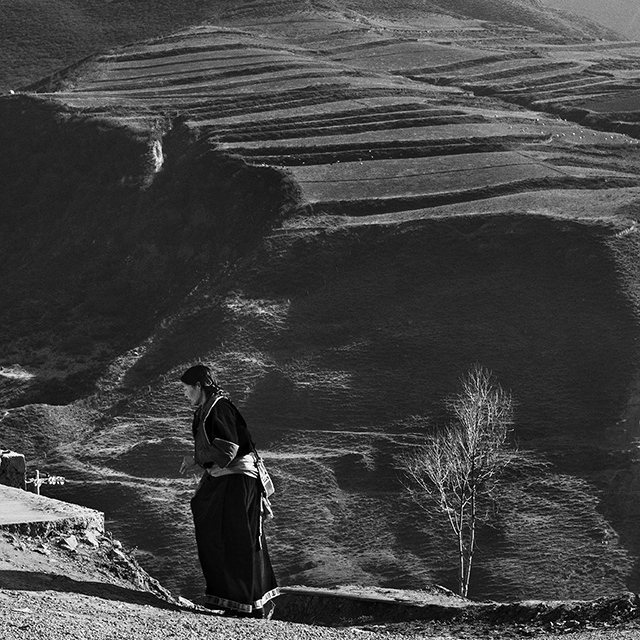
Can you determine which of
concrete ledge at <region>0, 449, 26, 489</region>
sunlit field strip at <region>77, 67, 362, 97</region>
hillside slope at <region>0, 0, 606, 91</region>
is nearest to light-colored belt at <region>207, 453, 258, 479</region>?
concrete ledge at <region>0, 449, 26, 489</region>

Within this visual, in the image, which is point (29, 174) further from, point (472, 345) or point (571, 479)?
point (571, 479)

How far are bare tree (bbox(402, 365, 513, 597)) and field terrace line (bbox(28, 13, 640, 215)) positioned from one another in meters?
10.4

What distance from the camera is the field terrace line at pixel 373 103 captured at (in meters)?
36.7

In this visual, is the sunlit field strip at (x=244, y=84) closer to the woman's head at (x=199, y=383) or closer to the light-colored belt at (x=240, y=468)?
the woman's head at (x=199, y=383)

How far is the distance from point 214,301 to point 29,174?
13.8 metres

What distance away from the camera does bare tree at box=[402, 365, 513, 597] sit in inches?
895

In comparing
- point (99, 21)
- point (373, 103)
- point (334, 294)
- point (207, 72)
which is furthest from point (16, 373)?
point (99, 21)

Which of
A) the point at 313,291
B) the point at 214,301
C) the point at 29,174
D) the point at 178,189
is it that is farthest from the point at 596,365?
the point at 29,174

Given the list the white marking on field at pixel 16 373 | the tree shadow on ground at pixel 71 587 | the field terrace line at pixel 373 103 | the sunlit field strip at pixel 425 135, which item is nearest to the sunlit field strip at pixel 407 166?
the field terrace line at pixel 373 103

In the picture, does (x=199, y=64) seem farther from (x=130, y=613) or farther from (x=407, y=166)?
(x=130, y=613)

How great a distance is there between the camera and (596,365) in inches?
1092

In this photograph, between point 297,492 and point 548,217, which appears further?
point 548,217

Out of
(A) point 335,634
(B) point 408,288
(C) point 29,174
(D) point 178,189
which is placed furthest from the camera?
(C) point 29,174

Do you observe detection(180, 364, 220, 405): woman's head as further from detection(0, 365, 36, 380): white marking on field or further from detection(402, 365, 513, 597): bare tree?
detection(0, 365, 36, 380): white marking on field
